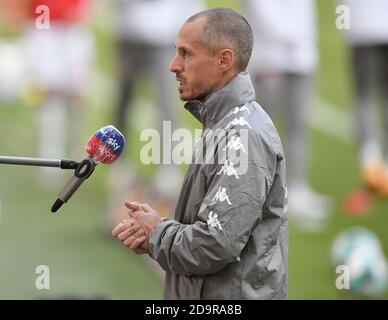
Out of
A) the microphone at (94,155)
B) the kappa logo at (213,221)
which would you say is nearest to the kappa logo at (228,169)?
the kappa logo at (213,221)

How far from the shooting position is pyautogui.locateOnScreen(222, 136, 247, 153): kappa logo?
2713 mm

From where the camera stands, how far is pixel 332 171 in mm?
7277

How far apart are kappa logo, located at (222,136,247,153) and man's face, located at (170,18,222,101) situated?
0.19 metres

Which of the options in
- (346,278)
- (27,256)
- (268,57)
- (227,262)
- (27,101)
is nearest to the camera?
(227,262)

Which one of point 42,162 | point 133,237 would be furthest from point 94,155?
point 133,237

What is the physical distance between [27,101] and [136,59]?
4.88 ft

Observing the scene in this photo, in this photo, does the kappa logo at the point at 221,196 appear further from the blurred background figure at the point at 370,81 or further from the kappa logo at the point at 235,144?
the blurred background figure at the point at 370,81

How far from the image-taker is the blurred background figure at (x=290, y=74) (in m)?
6.51

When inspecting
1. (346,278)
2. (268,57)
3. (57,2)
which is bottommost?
(346,278)

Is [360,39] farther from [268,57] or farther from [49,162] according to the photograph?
[49,162]

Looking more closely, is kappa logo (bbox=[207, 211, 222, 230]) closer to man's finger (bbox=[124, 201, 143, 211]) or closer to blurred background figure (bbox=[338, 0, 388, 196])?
man's finger (bbox=[124, 201, 143, 211])

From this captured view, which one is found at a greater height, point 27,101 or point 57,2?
point 57,2

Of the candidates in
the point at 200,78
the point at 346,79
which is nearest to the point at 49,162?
the point at 200,78

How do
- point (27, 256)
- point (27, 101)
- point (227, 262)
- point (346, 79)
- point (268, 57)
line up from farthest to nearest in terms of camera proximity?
1. point (346, 79)
2. point (27, 101)
3. point (268, 57)
4. point (27, 256)
5. point (227, 262)
